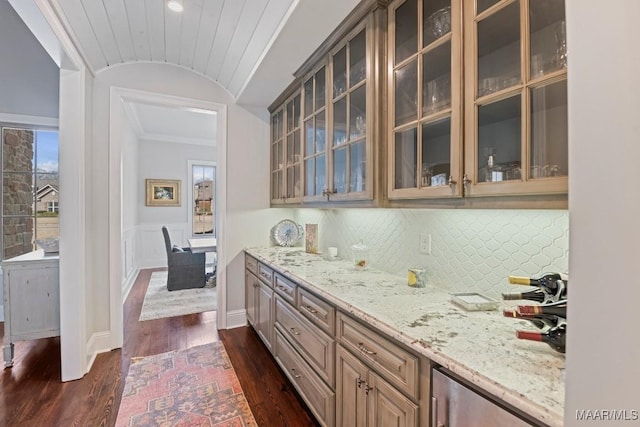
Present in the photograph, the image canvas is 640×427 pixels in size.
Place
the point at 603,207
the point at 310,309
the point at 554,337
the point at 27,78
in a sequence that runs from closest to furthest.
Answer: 1. the point at 603,207
2. the point at 554,337
3. the point at 310,309
4. the point at 27,78

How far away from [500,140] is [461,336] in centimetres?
73

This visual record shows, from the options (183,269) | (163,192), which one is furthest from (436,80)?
(163,192)

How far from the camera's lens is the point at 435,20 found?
1.41 metres

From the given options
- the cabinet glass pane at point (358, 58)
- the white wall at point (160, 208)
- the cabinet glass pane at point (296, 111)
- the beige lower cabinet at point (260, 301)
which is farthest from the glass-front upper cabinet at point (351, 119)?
the white wall at point (160, 208)

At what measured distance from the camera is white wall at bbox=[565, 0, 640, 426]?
0.46m

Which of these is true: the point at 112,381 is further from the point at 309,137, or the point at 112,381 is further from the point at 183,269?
the point at 183,269

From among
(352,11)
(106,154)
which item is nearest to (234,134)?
(106,154)

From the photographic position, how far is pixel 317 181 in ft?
7.95

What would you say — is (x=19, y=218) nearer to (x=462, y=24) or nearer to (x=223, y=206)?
(x=223, y=206)

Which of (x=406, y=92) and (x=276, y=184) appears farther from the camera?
(x=276, y=184)

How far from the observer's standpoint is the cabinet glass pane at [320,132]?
7.45 ft

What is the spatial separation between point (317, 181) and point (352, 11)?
115 centimetres

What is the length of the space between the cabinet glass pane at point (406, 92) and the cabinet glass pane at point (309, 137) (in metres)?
0.97

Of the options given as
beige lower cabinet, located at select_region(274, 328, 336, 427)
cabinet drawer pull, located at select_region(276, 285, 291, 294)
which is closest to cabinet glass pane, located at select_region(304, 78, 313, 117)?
cabinet drawer pull, located at select_region(276, 285, 291, 294)
